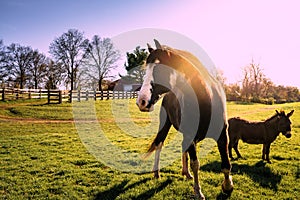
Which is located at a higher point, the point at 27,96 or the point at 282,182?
the point at 27,96

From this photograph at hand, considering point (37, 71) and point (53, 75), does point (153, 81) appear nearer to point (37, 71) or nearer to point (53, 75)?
point (53, 75)

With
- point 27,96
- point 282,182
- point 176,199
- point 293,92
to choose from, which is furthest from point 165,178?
point 293,92

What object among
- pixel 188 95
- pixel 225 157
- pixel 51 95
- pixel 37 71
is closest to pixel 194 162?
pixel 225 157

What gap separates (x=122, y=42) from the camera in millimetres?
5059

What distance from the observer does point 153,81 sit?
2.98 meters

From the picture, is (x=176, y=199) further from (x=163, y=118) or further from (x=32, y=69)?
(x=32, y=69)

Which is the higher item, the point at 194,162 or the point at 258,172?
the point at 194,162

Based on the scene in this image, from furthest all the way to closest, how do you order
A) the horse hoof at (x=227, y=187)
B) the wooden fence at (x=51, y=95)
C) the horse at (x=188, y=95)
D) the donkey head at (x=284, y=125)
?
1. the wooden fence at (x=51, y=95)
2. the donkey head at (x=284, y=125)
3. the horse hoof at (x=227, y=187)
4. the horse at (x=188, y=95)

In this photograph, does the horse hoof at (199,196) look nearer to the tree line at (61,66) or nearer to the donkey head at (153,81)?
the donkey head at (153,81)

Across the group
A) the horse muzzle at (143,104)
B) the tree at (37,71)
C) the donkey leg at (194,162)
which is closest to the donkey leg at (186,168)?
the donkey leg at (194,162)

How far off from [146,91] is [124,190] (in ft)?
8.38

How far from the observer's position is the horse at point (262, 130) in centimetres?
709

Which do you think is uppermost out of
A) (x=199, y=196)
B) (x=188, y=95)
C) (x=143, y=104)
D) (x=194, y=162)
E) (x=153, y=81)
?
(x=153, y=81)

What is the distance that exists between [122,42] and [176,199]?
3300mm
